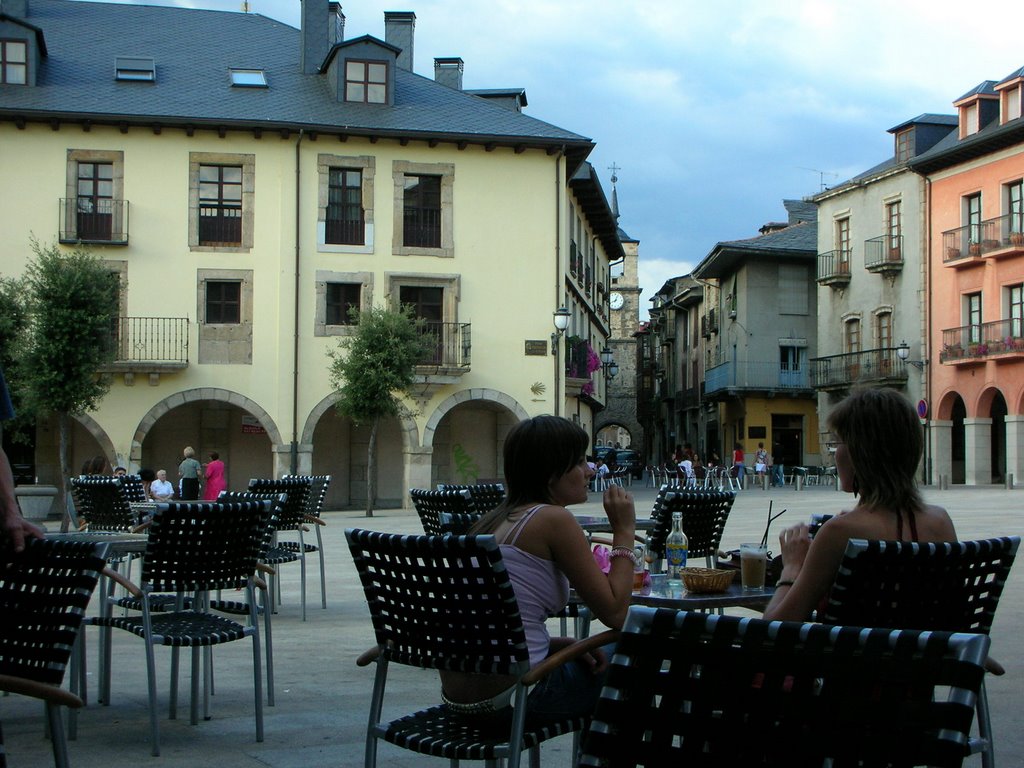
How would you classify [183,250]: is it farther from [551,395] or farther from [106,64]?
[551,395]

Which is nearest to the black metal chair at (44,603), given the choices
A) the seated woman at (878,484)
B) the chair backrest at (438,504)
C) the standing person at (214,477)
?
the seated woman at (878,484)

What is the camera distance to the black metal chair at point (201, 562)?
5.59 meters

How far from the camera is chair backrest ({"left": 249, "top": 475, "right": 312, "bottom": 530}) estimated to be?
31.7 ft

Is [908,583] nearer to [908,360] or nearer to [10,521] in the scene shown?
[10,521]

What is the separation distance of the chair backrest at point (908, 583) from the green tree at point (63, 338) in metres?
24.1

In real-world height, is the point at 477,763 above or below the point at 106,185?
below

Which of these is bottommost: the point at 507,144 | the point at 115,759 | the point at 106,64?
the point at 115,759

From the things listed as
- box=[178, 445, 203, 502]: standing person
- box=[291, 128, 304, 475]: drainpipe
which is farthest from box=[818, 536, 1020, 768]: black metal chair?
box=[291, 128, 304, 475]: drainpipe

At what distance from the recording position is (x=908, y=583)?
11.3 ft

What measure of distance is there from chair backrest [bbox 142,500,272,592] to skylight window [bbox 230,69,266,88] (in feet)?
91.2

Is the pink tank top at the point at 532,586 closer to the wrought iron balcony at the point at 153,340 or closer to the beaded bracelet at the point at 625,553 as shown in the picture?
the beaded bracelet at the point at 625,553

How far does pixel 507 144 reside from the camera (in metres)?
31.2

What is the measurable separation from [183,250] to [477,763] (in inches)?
1051

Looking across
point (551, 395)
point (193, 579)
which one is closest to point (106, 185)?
point (551, 395)
